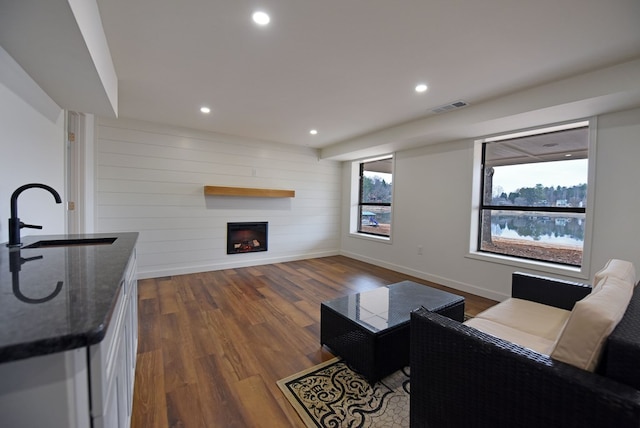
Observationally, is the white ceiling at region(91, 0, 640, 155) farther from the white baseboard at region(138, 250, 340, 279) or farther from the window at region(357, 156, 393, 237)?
the white baseboard at region(138, 250, 340, 279)

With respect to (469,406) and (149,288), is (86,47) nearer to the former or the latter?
(469,406)

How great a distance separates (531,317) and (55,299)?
2468 millimetres

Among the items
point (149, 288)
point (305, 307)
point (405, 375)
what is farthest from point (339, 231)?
point (405, 375)

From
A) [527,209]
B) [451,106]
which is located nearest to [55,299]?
[451,106]

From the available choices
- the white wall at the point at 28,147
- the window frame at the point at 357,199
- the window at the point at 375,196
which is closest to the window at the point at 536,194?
the window at the point at 375,196

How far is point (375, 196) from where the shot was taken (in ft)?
18.4

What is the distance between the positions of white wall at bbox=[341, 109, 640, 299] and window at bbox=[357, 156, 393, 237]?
36 cm

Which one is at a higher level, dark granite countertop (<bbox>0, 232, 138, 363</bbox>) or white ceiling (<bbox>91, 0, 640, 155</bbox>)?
white ceiling (<bbox>91, 0, 640, 155</bbox>)

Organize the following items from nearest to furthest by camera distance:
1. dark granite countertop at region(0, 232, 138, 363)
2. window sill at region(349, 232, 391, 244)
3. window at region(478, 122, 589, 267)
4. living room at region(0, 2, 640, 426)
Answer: dark granite countertop at region(0, 232, 138, 363)
living room at region(0, 2, 640, 426)
window at region(478, 122, 589, 267)
window sill at region(349, 232, 391, 244)

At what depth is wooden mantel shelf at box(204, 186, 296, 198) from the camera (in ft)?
14.5

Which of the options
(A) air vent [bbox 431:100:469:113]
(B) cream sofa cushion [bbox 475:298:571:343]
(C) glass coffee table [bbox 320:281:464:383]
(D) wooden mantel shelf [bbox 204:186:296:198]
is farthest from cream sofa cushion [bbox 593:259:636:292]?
(D) wooden mantel shelf [bbox 204:186:296:198]

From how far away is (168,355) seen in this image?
213 cm

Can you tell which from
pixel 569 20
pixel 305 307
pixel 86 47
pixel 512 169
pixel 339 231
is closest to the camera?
pixel 86 47

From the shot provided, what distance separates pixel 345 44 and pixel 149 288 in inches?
146
